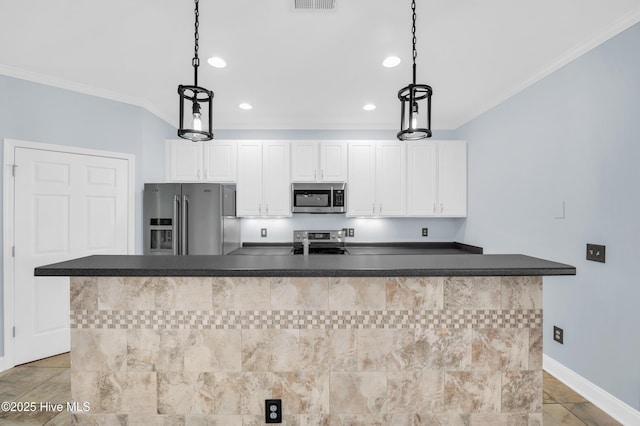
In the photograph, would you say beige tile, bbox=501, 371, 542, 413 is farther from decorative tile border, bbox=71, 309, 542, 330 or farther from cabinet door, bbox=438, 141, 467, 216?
cabinet door, bbox=438, 141, 467, 216

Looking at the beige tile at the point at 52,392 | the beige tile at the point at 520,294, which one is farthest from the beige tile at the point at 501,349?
the beige tile at the point at 52,392

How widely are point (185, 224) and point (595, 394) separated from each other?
12.6ft

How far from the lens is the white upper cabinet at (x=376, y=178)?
12.8ft

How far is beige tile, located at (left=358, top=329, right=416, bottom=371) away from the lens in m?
1.49

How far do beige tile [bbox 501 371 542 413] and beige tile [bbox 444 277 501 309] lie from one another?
0.37 metres

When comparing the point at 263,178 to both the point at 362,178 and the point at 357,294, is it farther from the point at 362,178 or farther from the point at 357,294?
the point at 357,294

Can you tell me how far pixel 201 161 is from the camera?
3840 millimetres

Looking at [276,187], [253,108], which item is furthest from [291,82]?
[276,187]

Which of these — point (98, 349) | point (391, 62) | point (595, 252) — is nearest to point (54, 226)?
point (98, 349)

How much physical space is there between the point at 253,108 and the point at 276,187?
1015mm

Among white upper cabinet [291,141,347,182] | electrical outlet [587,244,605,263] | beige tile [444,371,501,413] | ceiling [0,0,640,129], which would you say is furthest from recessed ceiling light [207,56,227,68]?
electrical outlet [587,244,605,263]

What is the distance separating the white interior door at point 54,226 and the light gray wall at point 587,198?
418 centimetres

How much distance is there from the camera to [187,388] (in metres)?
1.49

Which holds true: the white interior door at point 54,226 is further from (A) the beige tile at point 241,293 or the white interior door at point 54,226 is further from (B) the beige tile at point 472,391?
(B) the beige tile at point 472,391
